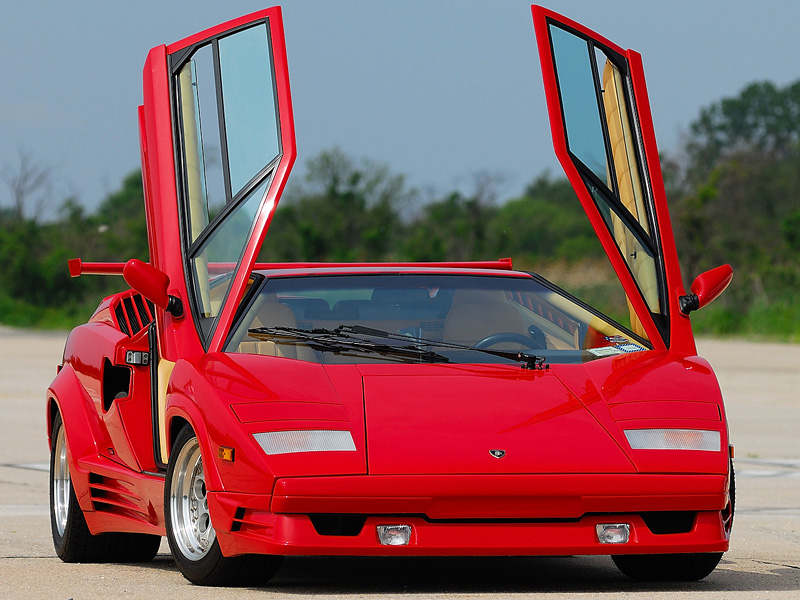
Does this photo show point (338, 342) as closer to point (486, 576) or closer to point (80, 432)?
point (486, 576)

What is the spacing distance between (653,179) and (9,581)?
3.31 m

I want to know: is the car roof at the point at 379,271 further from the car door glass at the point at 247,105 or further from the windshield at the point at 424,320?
the car door glass at the point at 247,105

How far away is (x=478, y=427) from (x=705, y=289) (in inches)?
60.0

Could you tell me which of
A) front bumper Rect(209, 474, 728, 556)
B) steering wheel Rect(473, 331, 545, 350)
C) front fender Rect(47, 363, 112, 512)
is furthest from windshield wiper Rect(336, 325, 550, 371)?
front fender Rect(47, 363, 112, 512)

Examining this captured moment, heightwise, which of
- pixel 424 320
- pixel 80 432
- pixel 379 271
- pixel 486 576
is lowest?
pixel 486 576

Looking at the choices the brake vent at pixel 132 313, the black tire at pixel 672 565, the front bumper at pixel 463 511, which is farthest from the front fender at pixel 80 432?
the black tire at pixel 672 565

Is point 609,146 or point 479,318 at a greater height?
point 609,146

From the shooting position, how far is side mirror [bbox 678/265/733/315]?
5848 millimetres

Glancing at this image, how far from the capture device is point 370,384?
5.12m

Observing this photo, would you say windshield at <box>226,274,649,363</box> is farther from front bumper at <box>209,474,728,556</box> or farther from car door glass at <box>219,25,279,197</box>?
front bumper at <box>209,474,728,556</box>

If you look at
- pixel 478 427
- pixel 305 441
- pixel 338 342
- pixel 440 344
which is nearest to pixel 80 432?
pixel 338 342

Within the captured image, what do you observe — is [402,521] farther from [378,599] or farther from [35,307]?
[35,307]

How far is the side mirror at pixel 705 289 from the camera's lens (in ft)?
19.2

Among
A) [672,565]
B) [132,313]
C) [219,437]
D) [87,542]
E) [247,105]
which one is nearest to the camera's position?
A: [219,437]
